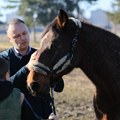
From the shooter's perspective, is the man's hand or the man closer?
the man's hand

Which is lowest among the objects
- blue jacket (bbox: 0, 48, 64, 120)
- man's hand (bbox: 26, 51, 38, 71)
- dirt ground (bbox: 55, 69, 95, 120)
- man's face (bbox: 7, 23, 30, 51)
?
dirt ground (bbox: 55, 69, 95, 120)

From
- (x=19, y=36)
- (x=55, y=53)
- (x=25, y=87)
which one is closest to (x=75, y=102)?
(x=25, y=87)

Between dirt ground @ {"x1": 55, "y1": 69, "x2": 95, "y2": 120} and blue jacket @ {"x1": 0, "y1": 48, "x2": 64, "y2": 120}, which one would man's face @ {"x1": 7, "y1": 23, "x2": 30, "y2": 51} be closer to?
blue jacket @ {"x1": 0, "y1": 48, "x2": 64, "y2": 120}

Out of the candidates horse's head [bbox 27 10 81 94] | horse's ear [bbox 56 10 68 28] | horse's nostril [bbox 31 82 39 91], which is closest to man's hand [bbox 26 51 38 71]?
horse's head [bbox 27 10 81 94]

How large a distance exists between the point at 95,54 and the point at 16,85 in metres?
0.96

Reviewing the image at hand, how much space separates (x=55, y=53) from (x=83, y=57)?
0.33 m

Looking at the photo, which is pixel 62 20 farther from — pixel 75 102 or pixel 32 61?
pixel 75 102

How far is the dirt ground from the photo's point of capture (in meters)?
9.12

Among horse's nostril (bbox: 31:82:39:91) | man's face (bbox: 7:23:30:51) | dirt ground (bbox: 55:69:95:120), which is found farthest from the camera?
dirt ground (bbox: 55:69:95:120)

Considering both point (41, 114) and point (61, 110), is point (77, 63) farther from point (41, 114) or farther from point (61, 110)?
point (61, 110)

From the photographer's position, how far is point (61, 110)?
9672 mm

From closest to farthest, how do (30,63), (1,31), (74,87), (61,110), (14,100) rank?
(14,100)
(30,63)
(61,110)
(74,87)
(1,31)

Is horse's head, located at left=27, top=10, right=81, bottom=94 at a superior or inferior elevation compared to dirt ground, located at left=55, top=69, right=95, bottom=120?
superior

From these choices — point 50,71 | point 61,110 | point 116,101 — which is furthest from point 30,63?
point 61,110
